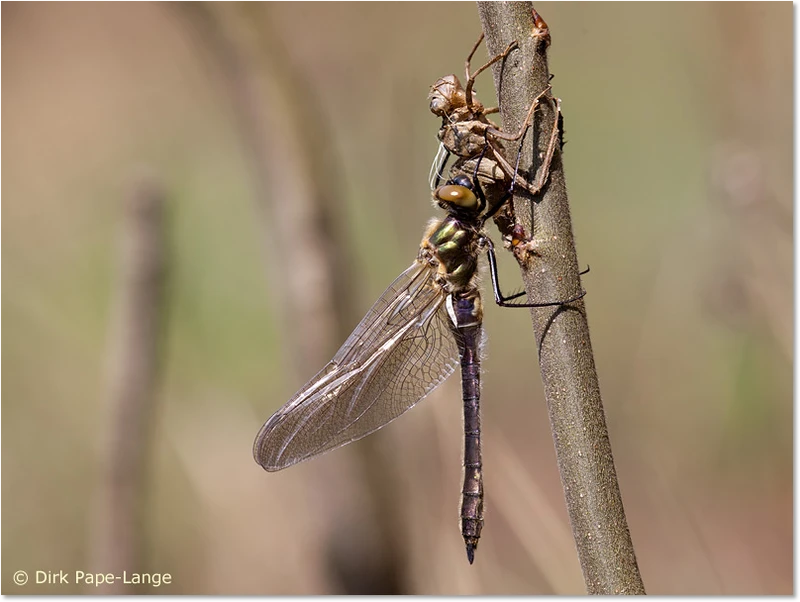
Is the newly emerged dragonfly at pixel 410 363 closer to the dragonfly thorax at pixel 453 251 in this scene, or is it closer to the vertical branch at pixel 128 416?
the dragonfly thorax at pixel 453 251

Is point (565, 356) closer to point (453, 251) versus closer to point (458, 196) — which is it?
point (458, 196)

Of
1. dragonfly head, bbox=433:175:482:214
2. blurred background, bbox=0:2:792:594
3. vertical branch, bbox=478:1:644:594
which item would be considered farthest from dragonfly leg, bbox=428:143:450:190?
vertical branch, bbox=478:1:644:594

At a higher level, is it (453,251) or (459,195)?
(459,195)

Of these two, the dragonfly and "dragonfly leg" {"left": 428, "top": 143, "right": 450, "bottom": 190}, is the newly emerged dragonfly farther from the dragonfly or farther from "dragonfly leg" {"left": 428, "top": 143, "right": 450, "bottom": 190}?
the dragonfly

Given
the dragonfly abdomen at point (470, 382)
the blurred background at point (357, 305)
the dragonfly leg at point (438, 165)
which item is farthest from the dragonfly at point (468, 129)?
the blurred background at point (357, 305)

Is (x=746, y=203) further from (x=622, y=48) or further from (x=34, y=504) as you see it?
(x=34, y=504)

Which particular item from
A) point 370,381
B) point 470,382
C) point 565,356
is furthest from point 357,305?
point 565,356

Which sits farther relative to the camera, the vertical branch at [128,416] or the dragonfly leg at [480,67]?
the vertical branch at [128,416]
